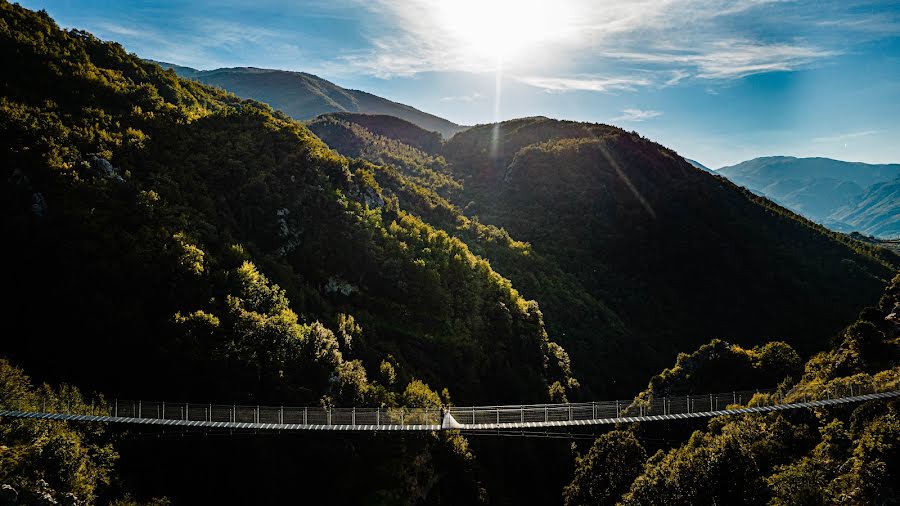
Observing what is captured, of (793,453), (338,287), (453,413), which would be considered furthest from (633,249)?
(453,413)

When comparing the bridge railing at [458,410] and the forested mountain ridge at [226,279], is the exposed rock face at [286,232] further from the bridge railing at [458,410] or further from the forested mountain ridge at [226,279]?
the bridge railing at [458,410]

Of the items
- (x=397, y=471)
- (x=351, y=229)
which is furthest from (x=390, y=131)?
(x=397, y=471)

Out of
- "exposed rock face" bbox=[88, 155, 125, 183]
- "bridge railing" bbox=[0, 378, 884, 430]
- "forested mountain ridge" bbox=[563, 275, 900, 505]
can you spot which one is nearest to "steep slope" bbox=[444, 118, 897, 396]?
"forested mountain ridge" bbox=[563, 275, 900, 505]

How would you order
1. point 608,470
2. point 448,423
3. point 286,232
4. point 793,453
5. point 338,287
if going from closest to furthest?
point 448,423 < point 793,453 < point 608,470 < point 338,287 < point 286,232

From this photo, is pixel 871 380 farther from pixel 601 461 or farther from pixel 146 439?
pixel 146 439

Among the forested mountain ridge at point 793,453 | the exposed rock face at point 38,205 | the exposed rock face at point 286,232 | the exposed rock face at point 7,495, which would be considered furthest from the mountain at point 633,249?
the exposed rock face at point 7,495

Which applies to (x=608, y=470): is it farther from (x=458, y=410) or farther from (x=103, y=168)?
(x=103, y=168)
